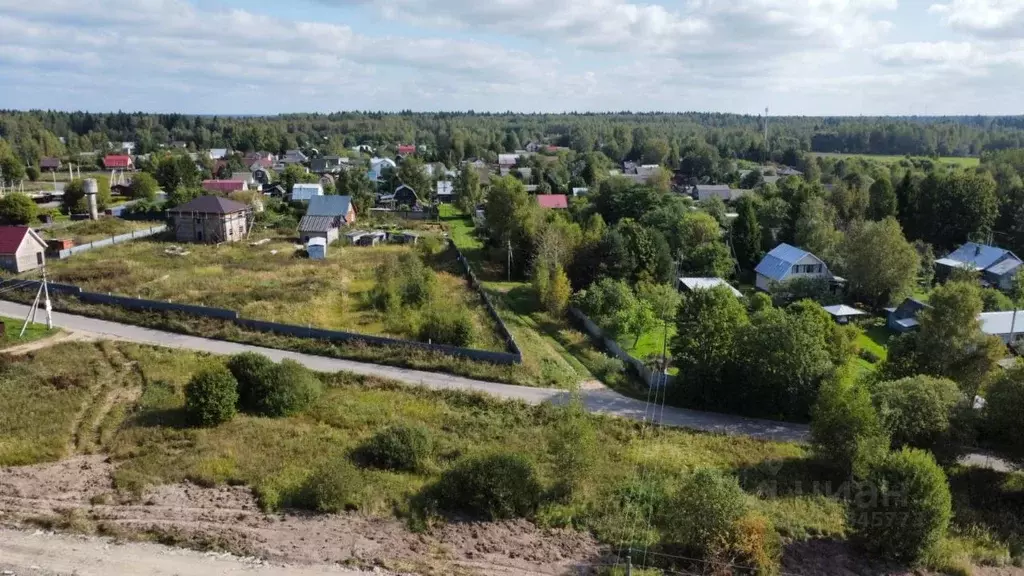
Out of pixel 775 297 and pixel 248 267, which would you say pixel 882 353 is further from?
→ pixel 248 267

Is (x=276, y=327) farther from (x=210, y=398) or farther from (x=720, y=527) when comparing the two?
(x=720, y=527)

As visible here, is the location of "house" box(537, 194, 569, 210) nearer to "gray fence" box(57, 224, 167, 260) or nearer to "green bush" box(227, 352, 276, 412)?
"gray fence" box(57, 224, 167, 260)

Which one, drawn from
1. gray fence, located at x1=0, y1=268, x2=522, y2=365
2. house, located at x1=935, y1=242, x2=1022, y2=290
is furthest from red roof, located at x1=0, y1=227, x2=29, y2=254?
house, located at x1=935, y1=242, x2=1022, y2=290

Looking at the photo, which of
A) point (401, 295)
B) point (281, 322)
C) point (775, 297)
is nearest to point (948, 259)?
point (775, 297)

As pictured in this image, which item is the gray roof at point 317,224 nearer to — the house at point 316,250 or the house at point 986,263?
the house at point 316,250

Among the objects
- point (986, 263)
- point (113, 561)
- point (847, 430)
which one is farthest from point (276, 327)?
point (986, 263)

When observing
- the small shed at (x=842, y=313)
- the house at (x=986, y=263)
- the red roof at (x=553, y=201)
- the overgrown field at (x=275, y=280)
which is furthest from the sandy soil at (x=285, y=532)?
the red roof at (x=553, y=201)
